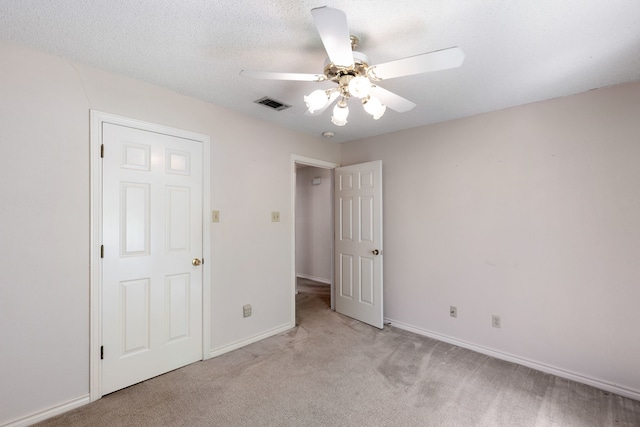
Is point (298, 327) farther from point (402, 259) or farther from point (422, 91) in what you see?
point (422, 91)

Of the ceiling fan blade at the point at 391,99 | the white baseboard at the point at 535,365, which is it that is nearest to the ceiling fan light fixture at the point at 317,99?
the ceiling fan blade at the point at 391,99

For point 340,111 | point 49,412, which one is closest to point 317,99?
point 340,111

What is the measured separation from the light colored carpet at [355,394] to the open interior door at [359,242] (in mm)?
751

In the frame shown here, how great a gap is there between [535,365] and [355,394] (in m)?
1.70

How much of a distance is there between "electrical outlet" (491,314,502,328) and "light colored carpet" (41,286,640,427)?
330mm

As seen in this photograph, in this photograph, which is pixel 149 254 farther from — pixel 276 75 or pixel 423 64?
pixel 423 64

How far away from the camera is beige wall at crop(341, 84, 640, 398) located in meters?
2.22

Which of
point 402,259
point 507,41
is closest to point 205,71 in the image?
point 507,41

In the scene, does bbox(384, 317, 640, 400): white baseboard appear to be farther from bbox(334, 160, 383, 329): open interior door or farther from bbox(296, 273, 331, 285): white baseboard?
bbox(296, 273, 331, 285): white baseboard

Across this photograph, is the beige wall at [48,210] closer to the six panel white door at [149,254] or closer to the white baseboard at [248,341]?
the six panel white door at [149,254]

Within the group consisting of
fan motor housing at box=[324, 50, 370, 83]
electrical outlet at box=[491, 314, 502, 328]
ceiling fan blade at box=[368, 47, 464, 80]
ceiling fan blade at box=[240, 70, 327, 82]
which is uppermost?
fan motor housing at box=[324, 50, 370, 83]

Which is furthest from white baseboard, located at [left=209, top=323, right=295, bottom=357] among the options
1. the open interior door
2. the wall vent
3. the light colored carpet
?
the wall vent

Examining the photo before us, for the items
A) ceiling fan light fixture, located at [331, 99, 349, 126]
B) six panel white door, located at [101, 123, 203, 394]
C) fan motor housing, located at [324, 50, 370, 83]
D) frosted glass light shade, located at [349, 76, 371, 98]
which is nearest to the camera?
frosted glass light shade, located at [349, 76, 371, 98]

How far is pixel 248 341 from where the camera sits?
296 centimetres
